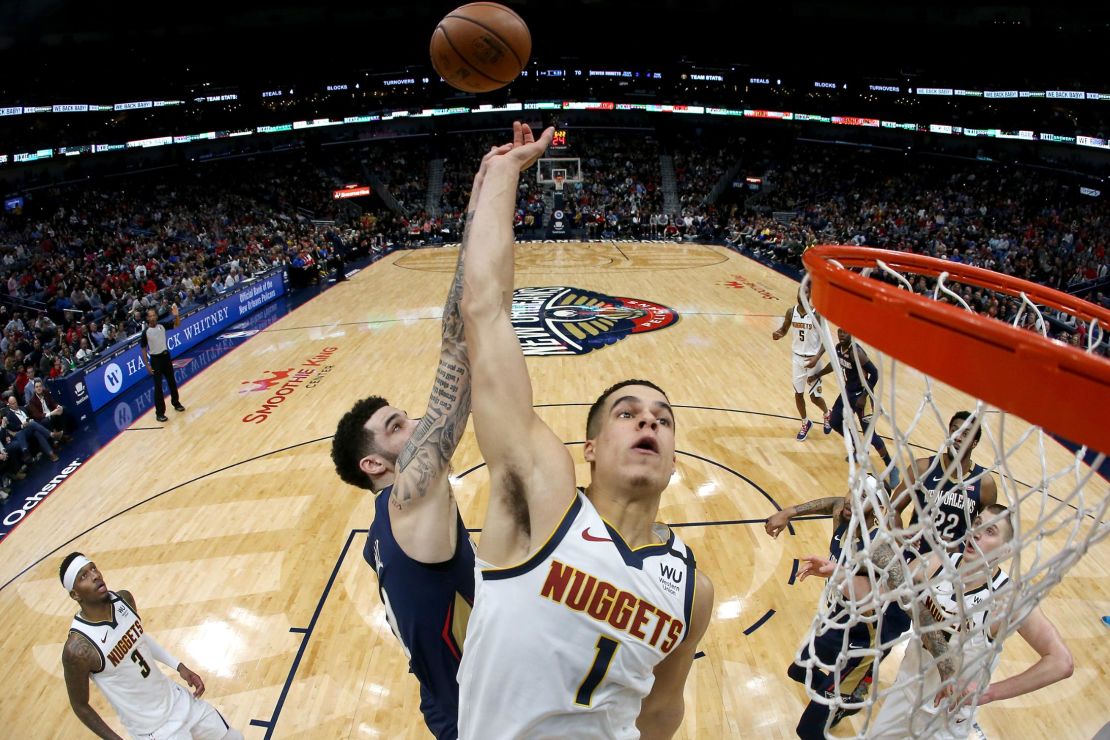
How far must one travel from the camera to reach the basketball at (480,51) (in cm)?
288

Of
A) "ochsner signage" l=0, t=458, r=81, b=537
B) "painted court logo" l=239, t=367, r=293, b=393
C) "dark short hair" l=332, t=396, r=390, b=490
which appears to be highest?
"dark short hair" l=332, t=396, r=390, b=490

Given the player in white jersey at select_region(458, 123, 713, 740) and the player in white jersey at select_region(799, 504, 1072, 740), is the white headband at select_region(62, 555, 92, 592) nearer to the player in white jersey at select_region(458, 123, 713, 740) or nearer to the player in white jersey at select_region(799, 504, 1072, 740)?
the player in white jersey at select_region(458, 123, 713, 740)

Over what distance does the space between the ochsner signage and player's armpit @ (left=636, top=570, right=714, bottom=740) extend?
7767 millimetres

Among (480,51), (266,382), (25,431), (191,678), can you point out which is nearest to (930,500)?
(480,51)

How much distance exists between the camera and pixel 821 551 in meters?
5.95

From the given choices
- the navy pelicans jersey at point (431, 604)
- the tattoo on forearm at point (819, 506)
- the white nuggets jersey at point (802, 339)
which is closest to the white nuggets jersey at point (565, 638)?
the navy pelicans jersey at point (431, 604)

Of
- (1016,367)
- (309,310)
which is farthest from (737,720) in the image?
(309,310)

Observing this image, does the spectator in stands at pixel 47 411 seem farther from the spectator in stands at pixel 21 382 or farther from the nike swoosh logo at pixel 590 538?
the nike swoosh logo at pixel 590 538

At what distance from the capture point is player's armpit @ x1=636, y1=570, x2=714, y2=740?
1500 mm

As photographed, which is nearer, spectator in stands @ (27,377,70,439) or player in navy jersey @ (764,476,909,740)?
player in navy jersey @ (764,476,909,740)

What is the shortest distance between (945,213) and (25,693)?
1157 inches

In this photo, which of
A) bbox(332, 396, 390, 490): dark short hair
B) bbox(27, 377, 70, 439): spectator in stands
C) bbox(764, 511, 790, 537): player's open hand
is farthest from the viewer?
bbox(27, 377, 70, 439): spectator in stands

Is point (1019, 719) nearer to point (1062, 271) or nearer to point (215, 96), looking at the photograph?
point (1062, 271)

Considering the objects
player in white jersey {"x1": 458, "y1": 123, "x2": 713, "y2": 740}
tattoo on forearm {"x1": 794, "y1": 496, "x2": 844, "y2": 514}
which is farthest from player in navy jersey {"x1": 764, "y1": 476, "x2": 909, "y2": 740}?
player in white jersey {"x1": 458, "y1": 123, "x2": 713, "y2": 740}
